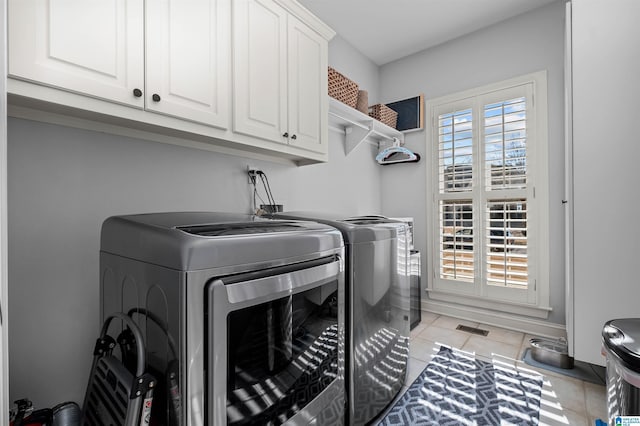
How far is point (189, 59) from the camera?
4.32 feet

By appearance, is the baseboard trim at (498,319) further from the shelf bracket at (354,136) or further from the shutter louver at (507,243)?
the shelf bracket at (354,136)

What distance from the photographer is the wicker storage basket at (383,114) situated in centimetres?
306

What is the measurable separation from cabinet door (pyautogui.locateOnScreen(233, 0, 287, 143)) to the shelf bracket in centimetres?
125

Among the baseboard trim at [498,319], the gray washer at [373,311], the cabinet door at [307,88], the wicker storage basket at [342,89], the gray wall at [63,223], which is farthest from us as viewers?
the baseboard trim at [498,319]

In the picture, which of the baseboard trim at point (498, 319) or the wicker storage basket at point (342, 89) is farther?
the baseboard trim at point (498, 319)

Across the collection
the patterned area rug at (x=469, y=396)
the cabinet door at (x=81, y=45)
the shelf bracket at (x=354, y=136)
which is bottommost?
the patterned area rug at (x=469, y=396)

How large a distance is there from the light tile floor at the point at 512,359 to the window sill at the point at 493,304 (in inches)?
7.1

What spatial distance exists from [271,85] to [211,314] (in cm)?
130

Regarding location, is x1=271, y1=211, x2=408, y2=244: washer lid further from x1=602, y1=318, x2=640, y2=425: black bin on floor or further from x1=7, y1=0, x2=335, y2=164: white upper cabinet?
x1=602, y1=318, x2=640, y2=425: black bin on floor

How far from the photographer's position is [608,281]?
68.4 inches

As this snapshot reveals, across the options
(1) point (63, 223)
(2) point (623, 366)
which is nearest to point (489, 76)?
(2) point (623, 366)

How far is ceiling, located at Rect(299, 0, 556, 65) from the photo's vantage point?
8.30 feet

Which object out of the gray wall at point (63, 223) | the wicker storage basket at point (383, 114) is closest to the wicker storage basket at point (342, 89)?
the wicker storage basket at point (383, 114)

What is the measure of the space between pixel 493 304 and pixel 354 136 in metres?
2.08
